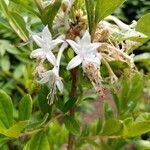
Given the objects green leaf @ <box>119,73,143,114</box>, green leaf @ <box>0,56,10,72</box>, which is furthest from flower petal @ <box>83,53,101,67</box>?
green leaf @ <box>0,56,10,72</box>

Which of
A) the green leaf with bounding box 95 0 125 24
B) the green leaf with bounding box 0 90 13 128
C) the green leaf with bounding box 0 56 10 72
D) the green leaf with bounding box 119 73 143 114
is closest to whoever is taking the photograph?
the green leaf with bounding box 95 0 125 24

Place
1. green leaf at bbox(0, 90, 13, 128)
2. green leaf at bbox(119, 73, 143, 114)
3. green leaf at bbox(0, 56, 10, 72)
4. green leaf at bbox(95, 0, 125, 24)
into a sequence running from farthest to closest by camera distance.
Answer: 1. green leaf at bbox(0, 56, 10, 72)
2. green leaf at bbox(119, 73, 143, 114)
3. green leaf at bbox(0, 90, 13, 128)
4. green leaf at bbox(95, 0, 125, 24)

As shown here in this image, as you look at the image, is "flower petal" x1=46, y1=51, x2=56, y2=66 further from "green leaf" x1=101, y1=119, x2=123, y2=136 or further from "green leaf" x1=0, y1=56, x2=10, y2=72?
"green leaf" x1=0, y1=56, x2=10, y2=72

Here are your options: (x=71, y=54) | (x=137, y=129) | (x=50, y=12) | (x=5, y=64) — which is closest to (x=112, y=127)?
(x=137, y=129)

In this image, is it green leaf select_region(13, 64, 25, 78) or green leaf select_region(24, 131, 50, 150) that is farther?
green leaf select_region(13, 64, 25, 78)

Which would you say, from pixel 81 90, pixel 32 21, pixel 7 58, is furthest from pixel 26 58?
pixel 7 58

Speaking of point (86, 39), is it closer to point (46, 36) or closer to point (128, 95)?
point (46, 36)

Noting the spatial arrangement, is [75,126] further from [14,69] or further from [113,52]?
[14,69]
